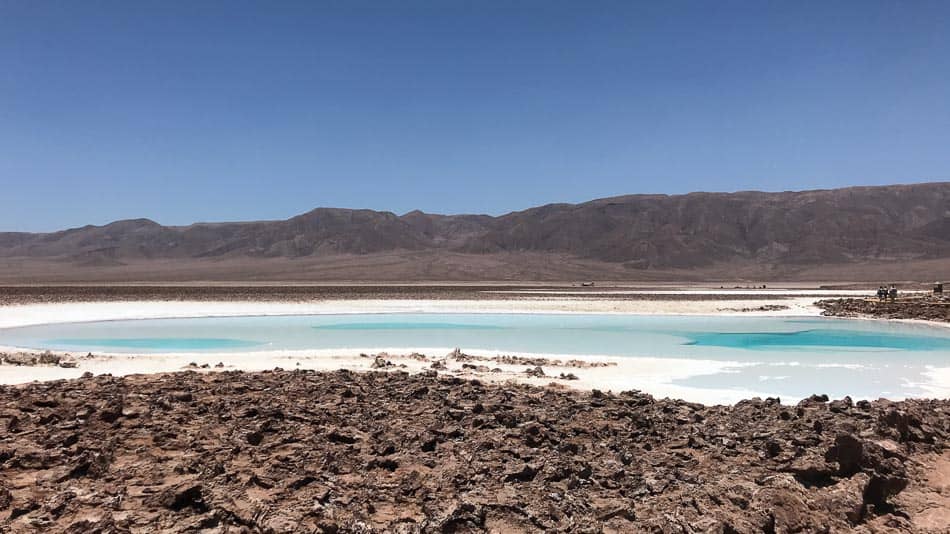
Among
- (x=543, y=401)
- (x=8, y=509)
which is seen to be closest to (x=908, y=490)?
(x=543, y=401)

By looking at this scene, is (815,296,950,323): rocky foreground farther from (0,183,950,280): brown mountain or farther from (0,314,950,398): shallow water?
(0,183,950,280): brown mountain

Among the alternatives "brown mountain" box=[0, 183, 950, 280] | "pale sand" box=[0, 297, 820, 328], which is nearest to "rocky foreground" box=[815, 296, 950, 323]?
"pale sand" box=[0, 297, 820, 328]

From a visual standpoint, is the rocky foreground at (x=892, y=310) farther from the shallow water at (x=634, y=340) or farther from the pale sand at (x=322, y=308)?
the shallow water at (x=634, y=340)

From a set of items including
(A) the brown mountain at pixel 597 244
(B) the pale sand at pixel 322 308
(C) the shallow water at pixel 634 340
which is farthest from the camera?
(A) the brown mountain at pixel 597 244

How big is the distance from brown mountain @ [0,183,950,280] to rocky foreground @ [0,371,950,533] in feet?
265

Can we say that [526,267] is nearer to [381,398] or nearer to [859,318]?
[859,318]

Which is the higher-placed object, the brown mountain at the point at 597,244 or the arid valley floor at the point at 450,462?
the brown mountain at the point at 597,244

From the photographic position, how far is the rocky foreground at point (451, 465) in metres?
4.13

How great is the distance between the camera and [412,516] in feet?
13.7

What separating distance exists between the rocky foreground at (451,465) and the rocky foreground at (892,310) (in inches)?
918

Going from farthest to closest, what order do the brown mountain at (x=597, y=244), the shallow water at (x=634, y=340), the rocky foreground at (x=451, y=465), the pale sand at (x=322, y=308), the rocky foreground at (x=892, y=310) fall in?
1. the brown mountain at (x=597, y=244)
2. the pale sand at (x=322, y=308)
3. the rocky foreground at (x=892, y=310)
4. the shallow water at (x=634, y=340)
5. the rocky foreground at (x=451, y=465)

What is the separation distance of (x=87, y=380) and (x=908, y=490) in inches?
373

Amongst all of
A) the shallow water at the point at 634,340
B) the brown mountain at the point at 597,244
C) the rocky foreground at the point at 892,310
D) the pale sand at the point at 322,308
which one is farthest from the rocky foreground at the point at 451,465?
the brown mountain at the point at 597,244

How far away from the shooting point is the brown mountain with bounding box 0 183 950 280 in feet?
336
